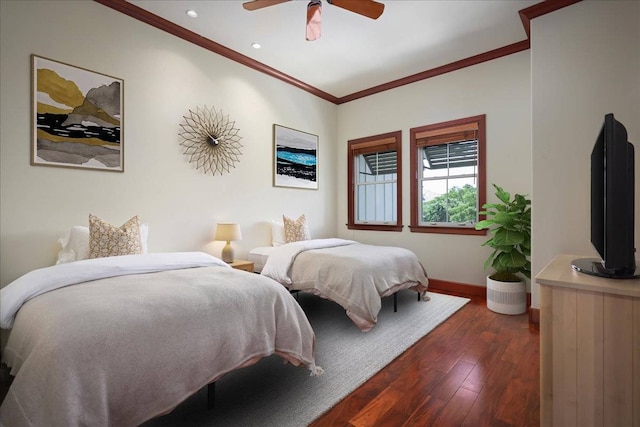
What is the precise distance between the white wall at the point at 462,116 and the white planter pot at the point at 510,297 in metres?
0.63

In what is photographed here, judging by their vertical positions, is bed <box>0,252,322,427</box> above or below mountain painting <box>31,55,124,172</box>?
below

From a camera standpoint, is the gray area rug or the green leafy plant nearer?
the gray area rug

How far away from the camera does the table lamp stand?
352 cm

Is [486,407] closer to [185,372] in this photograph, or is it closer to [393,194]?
[185,372]

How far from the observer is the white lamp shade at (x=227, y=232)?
3.52m

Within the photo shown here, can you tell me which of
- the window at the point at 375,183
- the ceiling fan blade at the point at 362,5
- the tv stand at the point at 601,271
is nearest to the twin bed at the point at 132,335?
the tv stand at the point at 601,271

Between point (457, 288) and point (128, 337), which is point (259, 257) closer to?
point (128, 337)

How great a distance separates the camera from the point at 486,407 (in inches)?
68.6

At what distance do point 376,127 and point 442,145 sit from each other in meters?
1.09

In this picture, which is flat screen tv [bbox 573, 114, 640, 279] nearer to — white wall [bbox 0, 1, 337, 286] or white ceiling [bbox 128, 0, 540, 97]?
white ceiling [bbox 128, 0, 540, 97]

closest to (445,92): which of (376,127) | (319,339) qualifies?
(376,127)

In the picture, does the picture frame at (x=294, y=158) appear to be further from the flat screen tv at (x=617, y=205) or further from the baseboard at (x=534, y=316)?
the flat screen tv at (x=617, y=205)

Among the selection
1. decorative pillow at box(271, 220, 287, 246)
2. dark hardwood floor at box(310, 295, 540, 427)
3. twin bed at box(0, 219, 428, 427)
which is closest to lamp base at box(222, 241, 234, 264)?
decorative pillow at box(271, 220, 287, 246)

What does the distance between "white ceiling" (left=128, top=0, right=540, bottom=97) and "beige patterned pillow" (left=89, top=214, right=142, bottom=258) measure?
2.16 meters
